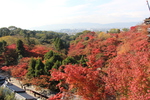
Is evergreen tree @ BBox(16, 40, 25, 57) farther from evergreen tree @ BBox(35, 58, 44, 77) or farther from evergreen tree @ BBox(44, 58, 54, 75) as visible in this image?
evergreen tree @ BBox(44, 58, 54, 75)

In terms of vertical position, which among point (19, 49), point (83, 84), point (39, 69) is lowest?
point (39, 69)

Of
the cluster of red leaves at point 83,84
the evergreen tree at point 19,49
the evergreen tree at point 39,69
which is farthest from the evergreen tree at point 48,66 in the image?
the evergreen tree at point 19,49

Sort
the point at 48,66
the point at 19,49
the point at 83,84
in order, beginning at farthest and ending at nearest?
the point at 19,49 < the point at 48,66 < the point at 83,84

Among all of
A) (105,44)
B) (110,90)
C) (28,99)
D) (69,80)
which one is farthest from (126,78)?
(105,44)

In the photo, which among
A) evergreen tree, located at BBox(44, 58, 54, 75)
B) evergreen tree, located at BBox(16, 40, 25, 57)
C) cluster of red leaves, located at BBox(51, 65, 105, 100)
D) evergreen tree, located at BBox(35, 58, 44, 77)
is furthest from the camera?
evergreen tree, located at BBox(16, 40, 25, 57)

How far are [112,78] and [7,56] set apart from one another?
57.5ft

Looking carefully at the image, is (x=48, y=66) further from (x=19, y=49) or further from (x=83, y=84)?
(x=19, y=49)

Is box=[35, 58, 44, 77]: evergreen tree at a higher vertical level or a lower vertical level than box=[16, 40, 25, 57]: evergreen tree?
lower

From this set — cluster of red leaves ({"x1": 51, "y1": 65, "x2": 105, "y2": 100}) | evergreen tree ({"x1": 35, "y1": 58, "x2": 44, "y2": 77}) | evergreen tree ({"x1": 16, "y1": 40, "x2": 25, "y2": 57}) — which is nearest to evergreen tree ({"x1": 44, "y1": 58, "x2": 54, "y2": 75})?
evergreen tree ({"x1": 35, "y1": 58, "x2": 44, "y2": 77})

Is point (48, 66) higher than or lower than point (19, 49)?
lower

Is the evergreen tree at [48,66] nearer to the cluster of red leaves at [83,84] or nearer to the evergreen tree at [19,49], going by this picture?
the cluster of red leaves at [83,84]

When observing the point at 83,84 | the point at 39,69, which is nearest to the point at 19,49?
the point at 39,69

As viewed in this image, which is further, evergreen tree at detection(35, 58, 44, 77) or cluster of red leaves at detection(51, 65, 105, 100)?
evergreen tree at detection(35, 58, 44, 77)

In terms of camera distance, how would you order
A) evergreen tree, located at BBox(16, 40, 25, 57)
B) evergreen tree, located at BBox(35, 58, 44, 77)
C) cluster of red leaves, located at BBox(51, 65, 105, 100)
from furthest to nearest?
evergreen tree, located at BBox(16, 40, 25, 57) → evergreen tree, located at BBox(35, 58, 44, 77) → cluster of red leaves, located at BBox(51, 65, 105, 100)
